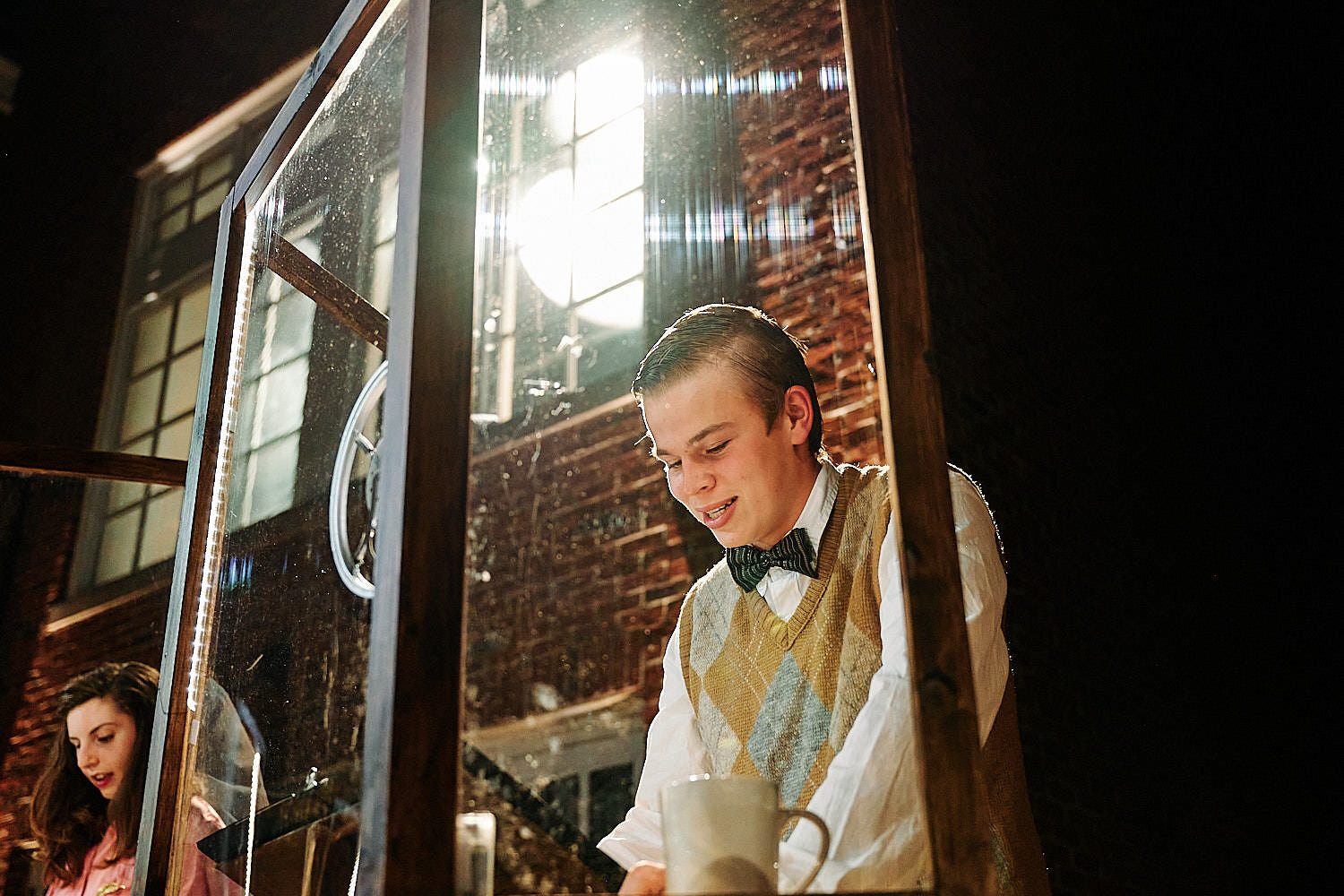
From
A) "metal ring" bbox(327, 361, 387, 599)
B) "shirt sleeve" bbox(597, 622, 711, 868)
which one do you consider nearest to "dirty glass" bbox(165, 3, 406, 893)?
"metal ring" bbox(327, 361, 387, 599)

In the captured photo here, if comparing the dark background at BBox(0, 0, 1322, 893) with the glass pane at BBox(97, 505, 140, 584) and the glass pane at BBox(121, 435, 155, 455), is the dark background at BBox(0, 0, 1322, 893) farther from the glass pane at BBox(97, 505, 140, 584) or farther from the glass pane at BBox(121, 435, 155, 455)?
the glass pane at BBox(97, 505, 140, 584)

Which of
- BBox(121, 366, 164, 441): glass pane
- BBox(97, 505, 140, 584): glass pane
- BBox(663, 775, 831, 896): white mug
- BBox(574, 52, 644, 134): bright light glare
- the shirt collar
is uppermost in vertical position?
BBox(121, 366, 164, 441): glass pane

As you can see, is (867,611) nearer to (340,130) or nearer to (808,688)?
(808,688)

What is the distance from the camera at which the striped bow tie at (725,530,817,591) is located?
1.60 meters

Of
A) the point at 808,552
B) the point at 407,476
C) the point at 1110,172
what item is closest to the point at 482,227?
the point at 407,476

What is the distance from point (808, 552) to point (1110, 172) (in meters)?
2.78

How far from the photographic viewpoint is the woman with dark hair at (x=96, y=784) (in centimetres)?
298

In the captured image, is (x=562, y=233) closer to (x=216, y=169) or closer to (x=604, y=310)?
(x=604, y=310)

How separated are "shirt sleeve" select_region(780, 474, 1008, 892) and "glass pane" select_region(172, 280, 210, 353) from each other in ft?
13.2

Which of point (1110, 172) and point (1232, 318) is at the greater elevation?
point (1110, 172)

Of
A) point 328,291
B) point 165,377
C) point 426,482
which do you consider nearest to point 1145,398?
point 328,291

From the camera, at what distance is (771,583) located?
1.65 meters

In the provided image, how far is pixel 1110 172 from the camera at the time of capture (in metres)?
3.87

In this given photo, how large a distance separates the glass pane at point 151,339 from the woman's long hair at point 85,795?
177 centimetres
